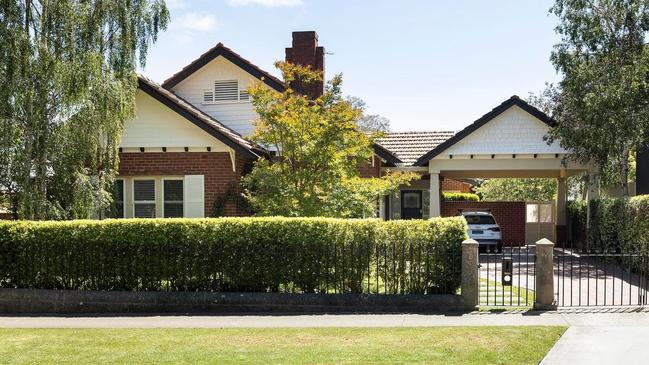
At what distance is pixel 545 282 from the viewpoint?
1091 centimetres

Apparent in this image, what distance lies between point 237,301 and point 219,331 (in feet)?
6.31

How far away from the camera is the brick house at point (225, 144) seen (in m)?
17.9

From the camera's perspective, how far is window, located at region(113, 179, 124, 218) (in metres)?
17.9

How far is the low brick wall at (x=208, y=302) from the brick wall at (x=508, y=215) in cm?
1735

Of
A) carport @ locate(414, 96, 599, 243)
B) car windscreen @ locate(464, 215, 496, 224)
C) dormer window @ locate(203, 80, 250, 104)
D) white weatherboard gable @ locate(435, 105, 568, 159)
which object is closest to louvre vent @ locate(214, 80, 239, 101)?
dormer window @ locate(203, 80, 250, 104)

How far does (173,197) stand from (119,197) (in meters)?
1.54

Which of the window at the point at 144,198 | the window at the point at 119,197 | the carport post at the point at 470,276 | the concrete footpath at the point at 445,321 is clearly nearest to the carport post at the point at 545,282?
the concrete footpath at the point at 445,321

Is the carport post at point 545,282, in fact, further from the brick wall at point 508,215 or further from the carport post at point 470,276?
the brick wall at point 508,215

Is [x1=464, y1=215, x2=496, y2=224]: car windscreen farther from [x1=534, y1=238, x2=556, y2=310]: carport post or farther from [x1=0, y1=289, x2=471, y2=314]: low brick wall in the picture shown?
[x1=0, y1=289, x2=471, y2=314]: low brick wall

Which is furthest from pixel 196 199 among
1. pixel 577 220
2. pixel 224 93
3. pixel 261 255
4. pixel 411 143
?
pixel 577 220

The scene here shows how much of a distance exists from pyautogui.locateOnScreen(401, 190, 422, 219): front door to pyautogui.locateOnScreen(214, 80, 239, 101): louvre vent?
11.1m

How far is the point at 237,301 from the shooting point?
1150cm

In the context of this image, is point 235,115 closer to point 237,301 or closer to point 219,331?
point 237,301

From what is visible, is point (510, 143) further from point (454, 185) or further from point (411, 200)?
point (454, 185)
